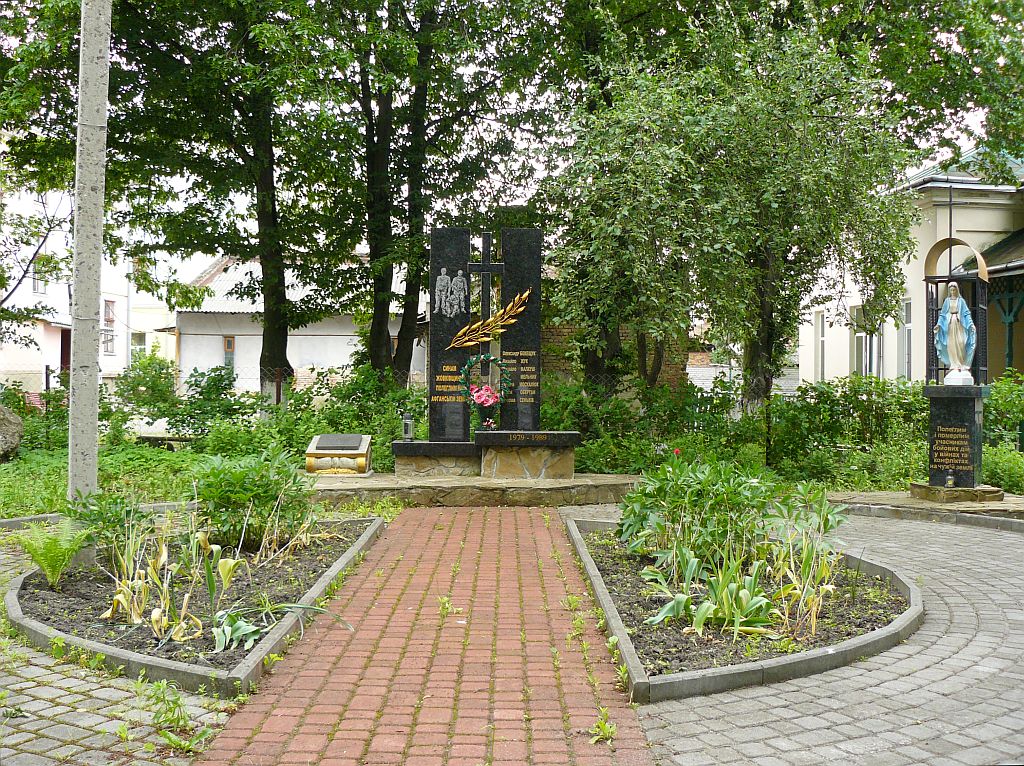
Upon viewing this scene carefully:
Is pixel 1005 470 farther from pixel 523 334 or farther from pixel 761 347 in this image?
pixel 523 334

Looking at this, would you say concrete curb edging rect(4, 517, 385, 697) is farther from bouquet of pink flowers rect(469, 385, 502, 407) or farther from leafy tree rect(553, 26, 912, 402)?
leafy tree rect(553, 26, 912, 402)

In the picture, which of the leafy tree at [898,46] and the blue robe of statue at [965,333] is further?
the leafy tree at [898,46]

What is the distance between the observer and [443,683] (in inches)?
188

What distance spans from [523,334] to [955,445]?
601 cm

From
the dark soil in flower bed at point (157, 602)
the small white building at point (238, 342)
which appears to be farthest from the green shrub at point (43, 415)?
the small white building at point (238, 342)

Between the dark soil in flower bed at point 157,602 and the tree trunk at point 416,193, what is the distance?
9714mm

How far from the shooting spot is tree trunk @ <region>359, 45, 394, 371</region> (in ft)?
57.4

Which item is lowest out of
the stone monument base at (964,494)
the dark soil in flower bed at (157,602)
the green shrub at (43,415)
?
the dark soil in flower bed at (157,602)

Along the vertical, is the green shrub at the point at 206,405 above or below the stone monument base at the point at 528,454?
above

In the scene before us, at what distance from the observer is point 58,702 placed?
14.5 feet

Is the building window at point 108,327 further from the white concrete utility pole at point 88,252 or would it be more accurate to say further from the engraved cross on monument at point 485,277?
the white concrete utility pole at point 88,252

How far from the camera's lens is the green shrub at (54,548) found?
248 inches

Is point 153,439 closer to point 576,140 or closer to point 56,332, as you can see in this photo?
point 576,140

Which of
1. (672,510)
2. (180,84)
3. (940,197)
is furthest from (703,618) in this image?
(940,197)
